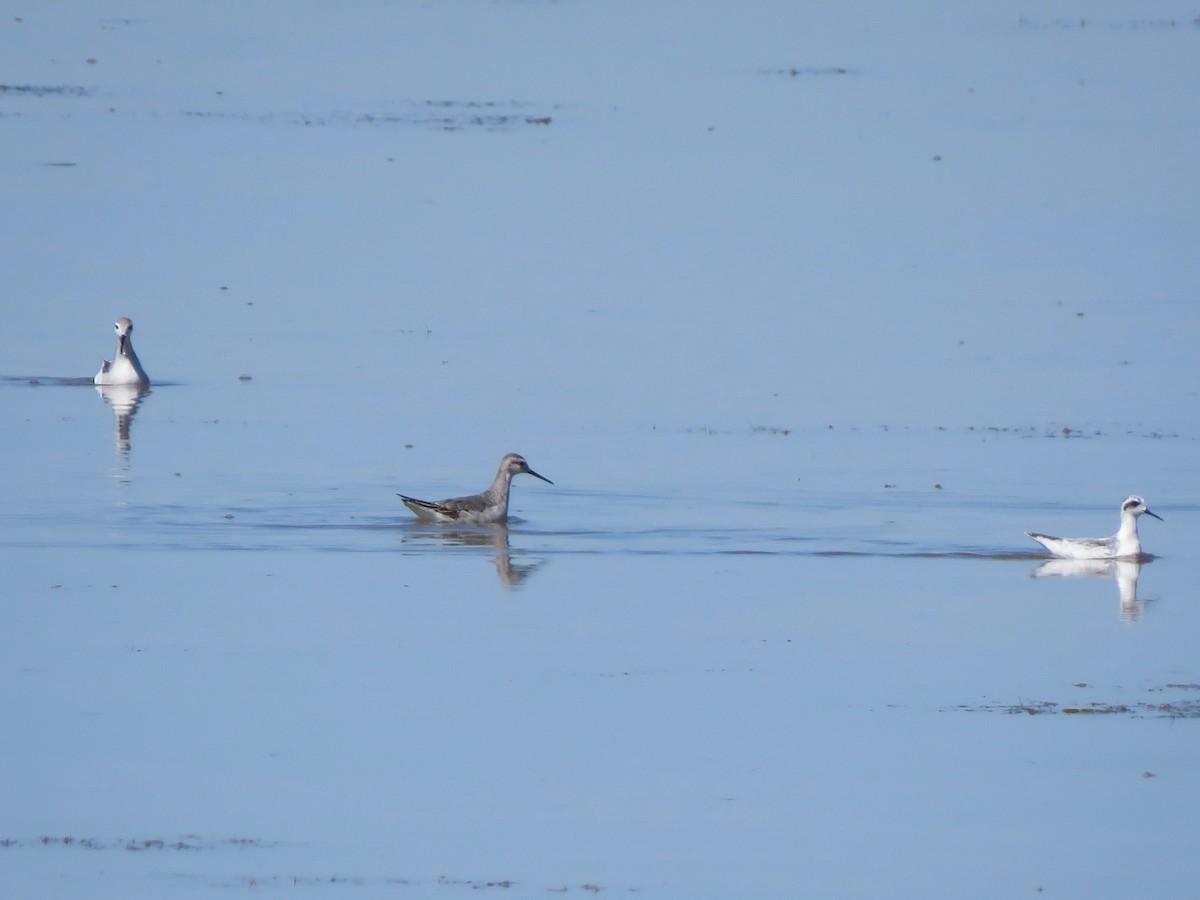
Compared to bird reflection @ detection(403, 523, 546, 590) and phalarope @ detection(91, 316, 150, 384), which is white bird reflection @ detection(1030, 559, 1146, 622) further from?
phalarope @ detection(91, 316, 150, 384)

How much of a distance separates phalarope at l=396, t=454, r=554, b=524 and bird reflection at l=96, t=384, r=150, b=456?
4020 mm

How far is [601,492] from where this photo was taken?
1855cm

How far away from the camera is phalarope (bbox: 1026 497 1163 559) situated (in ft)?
55.1

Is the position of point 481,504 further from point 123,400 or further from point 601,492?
point 123,400

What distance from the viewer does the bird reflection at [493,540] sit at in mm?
16344

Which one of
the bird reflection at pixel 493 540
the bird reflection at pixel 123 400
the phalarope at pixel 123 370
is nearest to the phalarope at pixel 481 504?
the bird reflection at pixel 493 540

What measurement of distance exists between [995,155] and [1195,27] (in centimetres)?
1809

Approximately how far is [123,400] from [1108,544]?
9.89 m

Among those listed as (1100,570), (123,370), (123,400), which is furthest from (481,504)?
(123,370)

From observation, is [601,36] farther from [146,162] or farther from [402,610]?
[402,610]

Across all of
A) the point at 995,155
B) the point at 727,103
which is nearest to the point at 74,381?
the point at 995,155

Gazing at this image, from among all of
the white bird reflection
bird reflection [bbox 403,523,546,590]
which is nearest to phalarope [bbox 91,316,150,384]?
bird reflection [bbox 403,523,546,590]

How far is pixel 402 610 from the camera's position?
14508 millimetres

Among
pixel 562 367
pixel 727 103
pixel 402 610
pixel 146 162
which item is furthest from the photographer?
pixel 727 103
